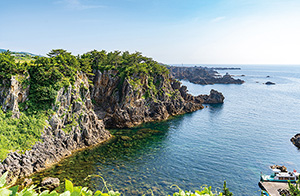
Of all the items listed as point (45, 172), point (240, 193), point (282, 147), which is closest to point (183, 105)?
point (282, 147)

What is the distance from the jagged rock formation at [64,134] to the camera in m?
34.2

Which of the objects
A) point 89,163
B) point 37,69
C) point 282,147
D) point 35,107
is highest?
point 37,69

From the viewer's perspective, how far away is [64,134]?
44000 millimetres

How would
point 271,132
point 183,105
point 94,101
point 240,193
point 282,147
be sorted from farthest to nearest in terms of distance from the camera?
point 183,105 → point 94,101 → point 271,132 → point 282,147 → point 240,193

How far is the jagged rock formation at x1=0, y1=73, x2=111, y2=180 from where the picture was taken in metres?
34.2

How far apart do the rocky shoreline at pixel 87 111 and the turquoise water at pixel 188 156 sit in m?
3.37

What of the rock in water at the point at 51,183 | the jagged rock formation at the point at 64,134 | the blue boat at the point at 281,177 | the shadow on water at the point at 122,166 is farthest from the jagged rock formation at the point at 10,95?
the blue boat at the point at 281,177

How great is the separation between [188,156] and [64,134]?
29947mm

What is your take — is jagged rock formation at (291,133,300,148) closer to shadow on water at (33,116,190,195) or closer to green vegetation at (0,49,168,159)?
shadow on water at (33,116,190,195)

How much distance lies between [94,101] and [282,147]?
6161cm

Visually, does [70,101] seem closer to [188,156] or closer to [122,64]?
[188,156]

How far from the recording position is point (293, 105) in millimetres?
102188

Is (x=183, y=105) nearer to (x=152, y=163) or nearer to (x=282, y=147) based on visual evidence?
(x=282, y=147)

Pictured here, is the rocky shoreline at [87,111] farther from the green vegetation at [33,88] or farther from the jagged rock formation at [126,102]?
the green vegetation at [33,88]
